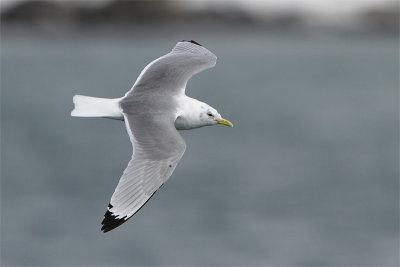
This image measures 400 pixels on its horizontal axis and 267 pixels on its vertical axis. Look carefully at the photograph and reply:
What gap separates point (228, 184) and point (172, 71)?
13.6 m

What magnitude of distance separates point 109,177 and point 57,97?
20811mm

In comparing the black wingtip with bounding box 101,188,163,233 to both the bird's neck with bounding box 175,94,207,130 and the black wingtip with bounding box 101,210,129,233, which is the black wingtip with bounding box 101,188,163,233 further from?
the bird's neck with bounding box 175,94,207,130

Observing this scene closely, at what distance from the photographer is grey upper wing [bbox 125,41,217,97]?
7.74 meters

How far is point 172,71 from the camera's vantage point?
7961 mm

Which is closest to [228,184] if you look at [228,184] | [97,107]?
[228,184]

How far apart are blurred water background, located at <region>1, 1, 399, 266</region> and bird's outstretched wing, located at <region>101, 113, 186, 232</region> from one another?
26.8ft

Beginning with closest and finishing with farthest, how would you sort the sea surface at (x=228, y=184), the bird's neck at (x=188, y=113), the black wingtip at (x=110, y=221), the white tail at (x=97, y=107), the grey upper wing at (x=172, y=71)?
the black wingtip at (x=110, y=221) < the white tail at (x=97, y=107) < the bird's neck at (x=188, y=113) < the grey upper wing at (x=172, y=71) < the sea surface at (x=228, y=184)

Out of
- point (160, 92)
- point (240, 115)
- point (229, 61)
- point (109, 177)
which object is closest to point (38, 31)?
point (229, 61)

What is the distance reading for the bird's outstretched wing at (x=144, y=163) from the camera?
21.8 feet

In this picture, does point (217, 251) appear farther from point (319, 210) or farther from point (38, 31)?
point (38, 31)

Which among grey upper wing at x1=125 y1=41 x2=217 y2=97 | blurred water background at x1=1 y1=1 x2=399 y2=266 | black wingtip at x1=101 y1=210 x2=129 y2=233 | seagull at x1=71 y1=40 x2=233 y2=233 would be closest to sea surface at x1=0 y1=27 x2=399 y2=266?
blurred water background at x1=1 y1=1 x2=399 y2=266

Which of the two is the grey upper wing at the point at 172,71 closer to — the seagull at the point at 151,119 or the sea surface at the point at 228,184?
the seagull at the point at 151,119

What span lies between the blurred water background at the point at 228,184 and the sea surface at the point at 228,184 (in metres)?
0.05

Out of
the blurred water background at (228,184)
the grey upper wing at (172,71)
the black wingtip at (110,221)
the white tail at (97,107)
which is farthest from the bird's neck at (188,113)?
the blurred water background at (228,184)
